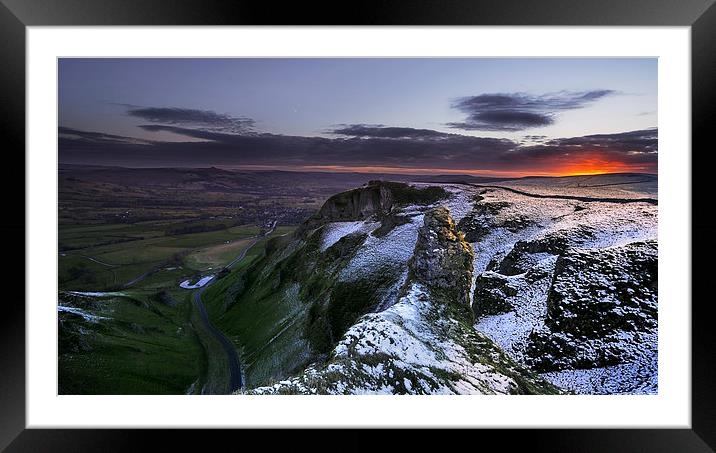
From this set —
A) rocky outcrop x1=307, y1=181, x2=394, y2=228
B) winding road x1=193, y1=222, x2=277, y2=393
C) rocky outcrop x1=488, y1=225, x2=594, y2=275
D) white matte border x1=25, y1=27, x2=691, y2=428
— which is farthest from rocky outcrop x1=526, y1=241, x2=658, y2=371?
rocky outcrop x1=307, y1=181, x2=394, y2=228

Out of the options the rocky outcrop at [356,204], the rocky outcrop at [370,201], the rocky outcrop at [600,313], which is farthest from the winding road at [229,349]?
the rocky outcrop at [600,313]

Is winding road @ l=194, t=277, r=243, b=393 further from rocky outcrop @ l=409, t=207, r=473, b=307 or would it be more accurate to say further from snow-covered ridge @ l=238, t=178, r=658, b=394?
rocky outcrop @ l=409, t=207, r=473, b=307

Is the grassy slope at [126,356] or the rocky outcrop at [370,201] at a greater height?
the rocky outcrop at [370,201]
